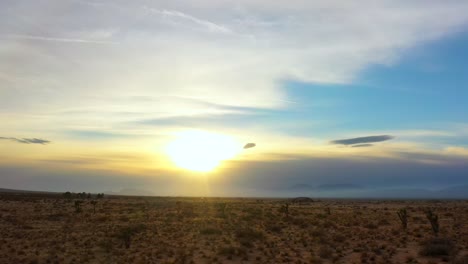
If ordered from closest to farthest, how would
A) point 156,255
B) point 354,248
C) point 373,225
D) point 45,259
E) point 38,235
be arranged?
point 45,259 < point 156,255 < point 354,248 < point 38,235 < point 373,225

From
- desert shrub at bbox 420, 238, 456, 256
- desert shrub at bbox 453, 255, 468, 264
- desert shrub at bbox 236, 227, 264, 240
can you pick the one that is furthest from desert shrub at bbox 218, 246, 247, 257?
desert shrub at bbox 453, 255, 468, 264

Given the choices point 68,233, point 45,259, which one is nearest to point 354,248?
point 45,259

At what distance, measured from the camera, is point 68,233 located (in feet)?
119

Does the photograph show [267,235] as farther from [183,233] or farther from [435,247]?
[435,247]

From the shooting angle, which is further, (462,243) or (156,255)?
(462,243)

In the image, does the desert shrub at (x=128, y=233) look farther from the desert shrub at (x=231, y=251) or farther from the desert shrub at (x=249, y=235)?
the desert shrub at (x=249, y=235)

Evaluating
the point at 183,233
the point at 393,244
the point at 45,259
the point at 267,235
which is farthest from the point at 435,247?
the point at 45,259

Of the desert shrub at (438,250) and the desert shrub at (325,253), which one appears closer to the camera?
the desert shrub at (438,250)

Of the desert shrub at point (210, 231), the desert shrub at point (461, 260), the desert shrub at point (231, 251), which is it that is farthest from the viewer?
the desert shrub at point (210, 231)

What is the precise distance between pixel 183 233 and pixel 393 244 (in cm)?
1748

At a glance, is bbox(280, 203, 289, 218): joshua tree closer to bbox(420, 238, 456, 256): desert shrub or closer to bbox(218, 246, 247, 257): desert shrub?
bbox(218, 246, 247, 257): desert shrub

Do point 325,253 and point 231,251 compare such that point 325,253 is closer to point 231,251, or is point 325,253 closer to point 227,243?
point 231,251

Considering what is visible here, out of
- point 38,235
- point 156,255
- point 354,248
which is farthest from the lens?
point 38,235

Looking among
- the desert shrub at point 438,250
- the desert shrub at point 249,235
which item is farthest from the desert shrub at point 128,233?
the desert shrub at point 438,250
